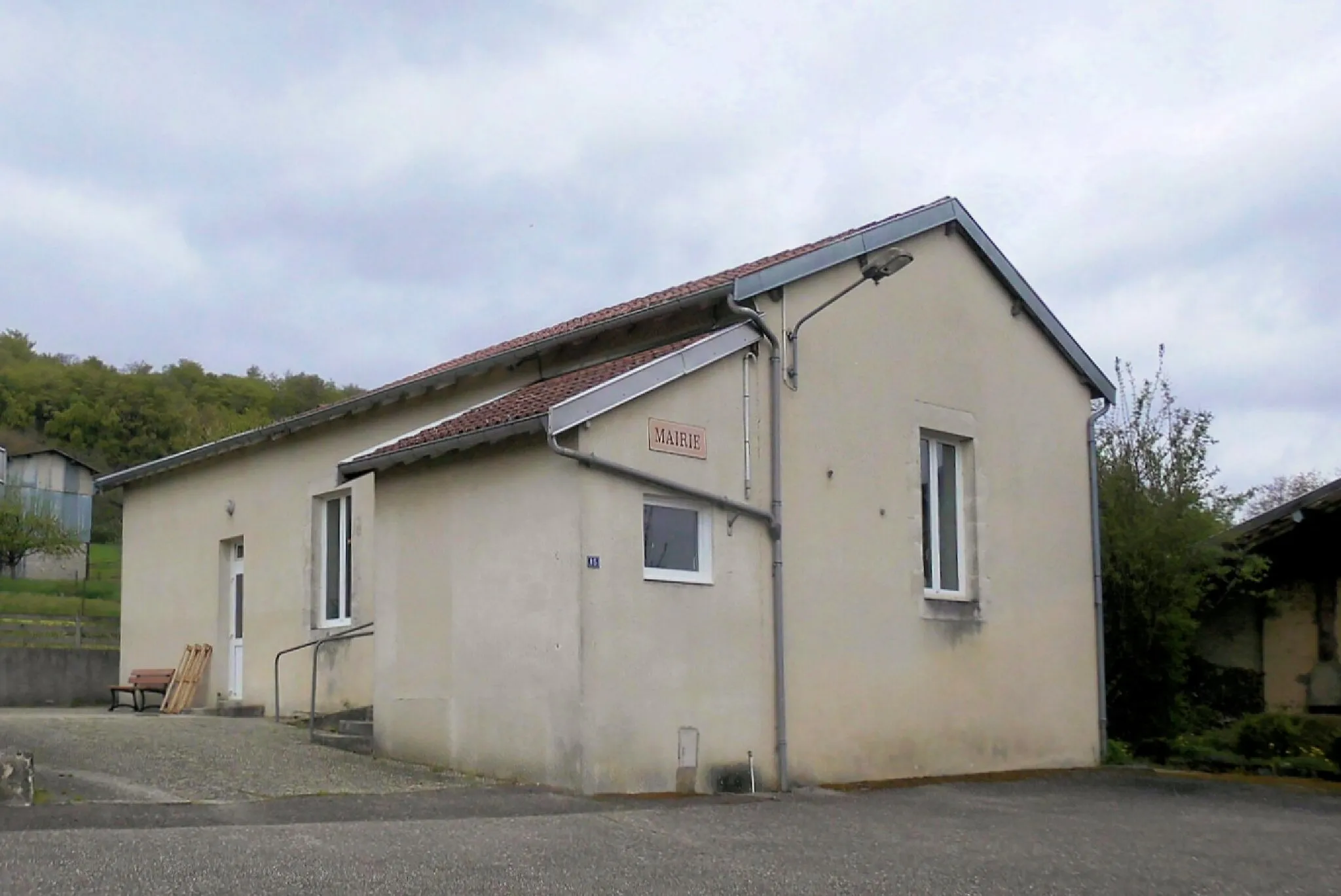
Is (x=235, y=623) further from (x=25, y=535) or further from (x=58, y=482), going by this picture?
(x=58, y=482)

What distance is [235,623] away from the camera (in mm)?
19156

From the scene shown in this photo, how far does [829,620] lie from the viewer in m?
13.1

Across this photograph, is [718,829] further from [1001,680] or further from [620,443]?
[1001,680]

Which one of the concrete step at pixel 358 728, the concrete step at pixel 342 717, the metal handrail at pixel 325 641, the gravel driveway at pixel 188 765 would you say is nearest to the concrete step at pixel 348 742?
the concrete step at pixel 358 728

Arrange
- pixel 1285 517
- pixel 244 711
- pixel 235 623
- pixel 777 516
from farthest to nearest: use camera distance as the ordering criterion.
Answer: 1. pixel 235 623
2. pixel 244 711
3. pixel 1285 517
4. pixel 777 516

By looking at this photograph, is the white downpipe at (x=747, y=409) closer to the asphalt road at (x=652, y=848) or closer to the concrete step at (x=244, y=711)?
the asphalt road at (x=652, y=848)

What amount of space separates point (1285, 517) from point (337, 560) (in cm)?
1147

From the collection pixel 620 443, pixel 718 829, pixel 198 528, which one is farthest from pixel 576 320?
pixel 718 829

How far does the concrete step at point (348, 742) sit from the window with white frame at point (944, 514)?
229 inches

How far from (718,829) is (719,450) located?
12.4ft

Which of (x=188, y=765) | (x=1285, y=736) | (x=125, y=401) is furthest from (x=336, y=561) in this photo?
(x=125, y=401)

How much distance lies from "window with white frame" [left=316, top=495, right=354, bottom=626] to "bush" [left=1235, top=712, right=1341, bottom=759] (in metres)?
10.5

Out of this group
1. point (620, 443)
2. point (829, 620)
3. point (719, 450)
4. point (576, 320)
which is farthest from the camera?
point (576, 320)

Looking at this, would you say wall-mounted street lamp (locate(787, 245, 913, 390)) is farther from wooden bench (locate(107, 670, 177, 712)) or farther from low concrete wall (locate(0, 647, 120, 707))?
low concrete wall (locate(0, 647, 120, 707))
